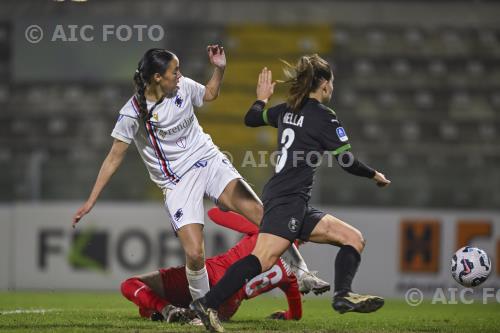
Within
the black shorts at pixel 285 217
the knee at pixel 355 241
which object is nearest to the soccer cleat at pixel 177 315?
the black shorts at pixel 285 217

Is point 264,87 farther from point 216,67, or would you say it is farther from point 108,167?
point 108,167

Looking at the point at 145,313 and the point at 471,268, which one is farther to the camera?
the point at 471,268

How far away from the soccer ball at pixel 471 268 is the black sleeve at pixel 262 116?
6.69 ft

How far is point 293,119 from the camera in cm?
616

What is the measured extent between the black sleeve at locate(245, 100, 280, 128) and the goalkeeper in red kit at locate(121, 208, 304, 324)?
0.99m

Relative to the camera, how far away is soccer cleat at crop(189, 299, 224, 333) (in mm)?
5844

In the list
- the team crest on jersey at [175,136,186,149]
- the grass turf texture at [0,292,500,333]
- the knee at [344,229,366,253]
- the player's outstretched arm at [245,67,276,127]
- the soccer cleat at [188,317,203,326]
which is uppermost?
the player's outstretched arm at [245,67,276,127]

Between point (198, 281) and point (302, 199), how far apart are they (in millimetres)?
1101

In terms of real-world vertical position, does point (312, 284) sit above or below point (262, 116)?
below

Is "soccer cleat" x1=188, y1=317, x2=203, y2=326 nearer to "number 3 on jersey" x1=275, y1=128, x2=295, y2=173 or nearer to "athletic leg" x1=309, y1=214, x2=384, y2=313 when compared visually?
"athletic leg" x1=309, y1=214, x2=384, y2=313

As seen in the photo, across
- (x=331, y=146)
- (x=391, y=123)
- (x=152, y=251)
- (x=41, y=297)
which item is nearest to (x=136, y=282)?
(x=331, y=146)

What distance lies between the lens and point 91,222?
11.8 metres

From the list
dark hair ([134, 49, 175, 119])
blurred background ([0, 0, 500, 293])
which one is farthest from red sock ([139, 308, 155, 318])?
blurred background ([0, 0, 500, 293])

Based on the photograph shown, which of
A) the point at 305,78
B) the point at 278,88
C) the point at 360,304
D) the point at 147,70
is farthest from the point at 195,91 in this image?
the point at 278,88
